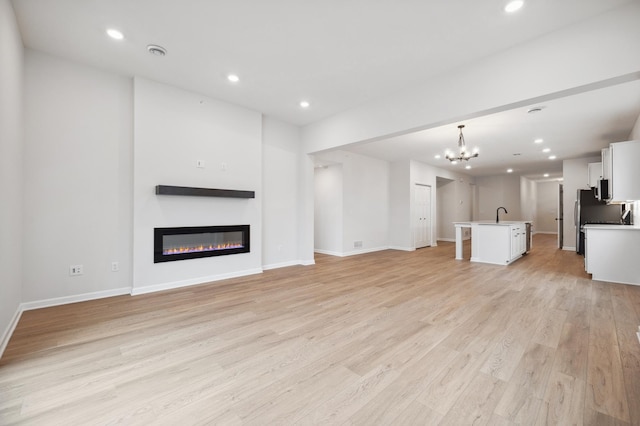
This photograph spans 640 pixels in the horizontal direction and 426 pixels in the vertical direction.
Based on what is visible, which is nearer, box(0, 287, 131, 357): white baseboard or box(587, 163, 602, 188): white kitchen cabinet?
box(0, 287, 131, 357): white baseboard

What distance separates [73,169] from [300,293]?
128 inches

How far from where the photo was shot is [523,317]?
2852 millimetres

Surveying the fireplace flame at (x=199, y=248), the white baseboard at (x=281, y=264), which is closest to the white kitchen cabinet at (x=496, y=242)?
the white baseboard at (x=281, y=264)

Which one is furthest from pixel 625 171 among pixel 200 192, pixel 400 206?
pixel 200 192

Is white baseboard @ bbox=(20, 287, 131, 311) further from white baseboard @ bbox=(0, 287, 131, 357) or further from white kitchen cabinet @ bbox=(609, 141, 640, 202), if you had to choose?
white kitchen cabinet @ bbox=(609, 141, 640, 202)

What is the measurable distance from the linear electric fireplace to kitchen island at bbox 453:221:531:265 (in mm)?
5028

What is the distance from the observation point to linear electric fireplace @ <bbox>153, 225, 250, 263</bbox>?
3.89 m

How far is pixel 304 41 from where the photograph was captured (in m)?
2.93

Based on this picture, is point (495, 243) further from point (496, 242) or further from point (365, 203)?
point (365, 203)

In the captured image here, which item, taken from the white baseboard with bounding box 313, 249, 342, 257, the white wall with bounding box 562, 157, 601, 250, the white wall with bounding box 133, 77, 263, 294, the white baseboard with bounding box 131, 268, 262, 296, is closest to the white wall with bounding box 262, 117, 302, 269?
the white wall with bounding box 133, 77, 263, 294

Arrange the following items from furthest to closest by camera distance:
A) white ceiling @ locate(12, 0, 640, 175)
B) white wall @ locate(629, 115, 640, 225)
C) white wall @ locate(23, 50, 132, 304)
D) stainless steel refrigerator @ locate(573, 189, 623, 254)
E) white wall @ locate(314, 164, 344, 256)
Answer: white wall @ locate(314, 164, 344, 256), stainless steel refrigerator @ locate(573, 189, 623, 254), white wall @ locate(629, 115, 640, 225), white wall @ locate(23, 50, 132, 304), white ceiling @ locate(12, 0, 640, 175)

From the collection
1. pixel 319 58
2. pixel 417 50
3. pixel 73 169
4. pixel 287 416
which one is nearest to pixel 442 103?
pixel 417 50

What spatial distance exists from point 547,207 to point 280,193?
45.1 ft

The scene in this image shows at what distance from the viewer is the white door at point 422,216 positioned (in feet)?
27.5
